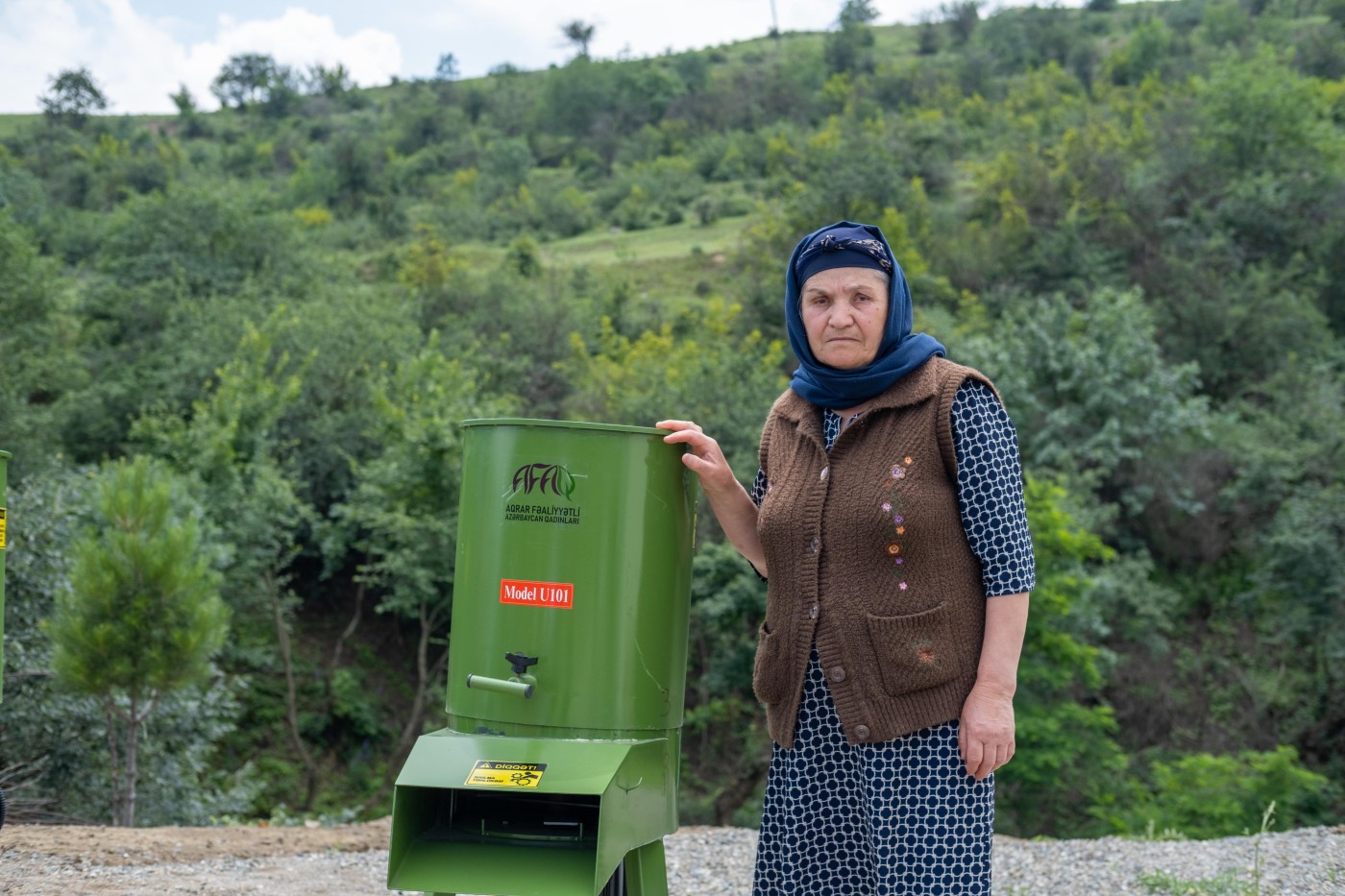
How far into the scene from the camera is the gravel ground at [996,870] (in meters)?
5.06

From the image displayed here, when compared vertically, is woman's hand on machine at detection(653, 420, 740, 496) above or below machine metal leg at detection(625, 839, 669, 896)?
above

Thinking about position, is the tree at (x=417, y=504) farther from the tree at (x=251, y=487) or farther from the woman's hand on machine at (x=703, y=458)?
the woman's hand on machine at (x=703, y=458)

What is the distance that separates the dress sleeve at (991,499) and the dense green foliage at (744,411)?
8.79 meters

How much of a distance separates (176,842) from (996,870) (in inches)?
164

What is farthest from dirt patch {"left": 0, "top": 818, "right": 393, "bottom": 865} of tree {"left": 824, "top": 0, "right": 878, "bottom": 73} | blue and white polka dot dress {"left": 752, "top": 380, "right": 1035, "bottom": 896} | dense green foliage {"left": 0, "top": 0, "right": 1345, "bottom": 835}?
tree {"left": 824, "top": 0, "right": 878, "bottom": 73}

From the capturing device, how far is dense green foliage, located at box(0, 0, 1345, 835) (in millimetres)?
14516

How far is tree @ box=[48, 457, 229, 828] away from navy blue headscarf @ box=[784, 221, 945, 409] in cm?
800

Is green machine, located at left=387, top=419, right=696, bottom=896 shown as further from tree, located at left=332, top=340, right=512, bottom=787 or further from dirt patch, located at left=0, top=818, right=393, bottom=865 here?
tree, located at left=332, top=340, right=512, bottom=787

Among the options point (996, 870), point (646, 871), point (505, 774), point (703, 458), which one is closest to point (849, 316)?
point (703, 458)

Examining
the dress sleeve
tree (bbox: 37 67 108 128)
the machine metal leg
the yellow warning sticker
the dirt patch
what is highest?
tree (bbox: 37 67 108 128)

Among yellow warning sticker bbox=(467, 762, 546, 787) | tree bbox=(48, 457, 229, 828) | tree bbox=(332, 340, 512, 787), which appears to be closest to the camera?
yellow warning sticker bbox=(467, 762, 546, 787)

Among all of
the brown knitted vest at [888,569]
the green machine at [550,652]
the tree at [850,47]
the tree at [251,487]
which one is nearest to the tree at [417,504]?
the tree at [251,487]

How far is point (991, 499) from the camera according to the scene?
8.64 ft

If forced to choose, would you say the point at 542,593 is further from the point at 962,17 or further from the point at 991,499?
the point at 962,17
